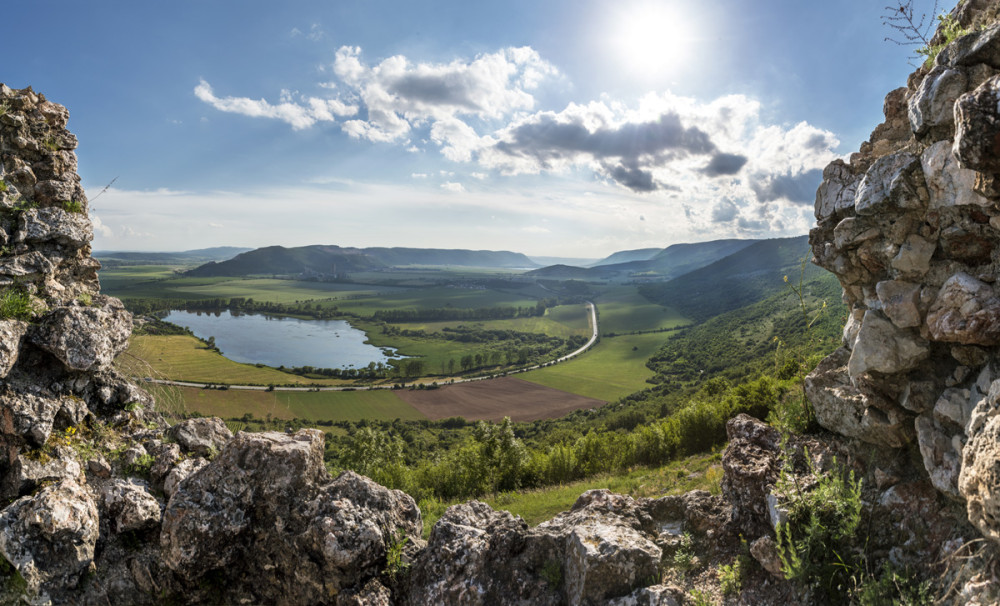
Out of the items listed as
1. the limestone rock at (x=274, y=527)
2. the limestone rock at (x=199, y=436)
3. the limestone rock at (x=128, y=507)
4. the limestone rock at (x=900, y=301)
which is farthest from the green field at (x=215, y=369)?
the limestone rock at (x=900, y=301)

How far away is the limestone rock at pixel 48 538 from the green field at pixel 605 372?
114 meters

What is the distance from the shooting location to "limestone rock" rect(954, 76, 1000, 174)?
5.16 meters

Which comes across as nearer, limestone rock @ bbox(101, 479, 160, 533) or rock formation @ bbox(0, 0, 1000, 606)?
rock formation @ bbox(0, 0, 1000, 606)

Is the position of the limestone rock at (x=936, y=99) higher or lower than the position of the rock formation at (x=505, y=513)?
higher

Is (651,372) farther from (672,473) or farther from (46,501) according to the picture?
(46,501)

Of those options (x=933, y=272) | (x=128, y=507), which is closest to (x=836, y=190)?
(x=933, y=272)

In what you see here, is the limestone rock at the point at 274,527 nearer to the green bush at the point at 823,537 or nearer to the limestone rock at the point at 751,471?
the limestone rock at the point at 751,471

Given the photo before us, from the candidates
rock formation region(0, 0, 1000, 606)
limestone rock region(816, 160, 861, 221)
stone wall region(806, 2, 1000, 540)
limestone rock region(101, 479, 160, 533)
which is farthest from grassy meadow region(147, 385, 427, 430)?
stone wall region(806, 2, 1000, 540)

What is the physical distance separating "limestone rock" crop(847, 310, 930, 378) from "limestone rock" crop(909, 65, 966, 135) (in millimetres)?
3103

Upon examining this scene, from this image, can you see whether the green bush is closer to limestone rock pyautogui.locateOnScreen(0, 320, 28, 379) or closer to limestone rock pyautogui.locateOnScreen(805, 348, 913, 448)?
limestone rock pyautogui.locateOnScreen(805, 348, 913, 448)

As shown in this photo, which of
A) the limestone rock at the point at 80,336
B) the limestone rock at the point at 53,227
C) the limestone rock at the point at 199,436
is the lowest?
the limestone rock at the point at 199,436

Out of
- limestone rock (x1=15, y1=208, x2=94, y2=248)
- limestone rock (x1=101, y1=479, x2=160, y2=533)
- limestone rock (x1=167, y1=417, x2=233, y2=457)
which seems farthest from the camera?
limestone rock (x1=167, y1=417, x2=233, y2=457)

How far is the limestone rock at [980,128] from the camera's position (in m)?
5.16

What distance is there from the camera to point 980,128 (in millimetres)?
5270
